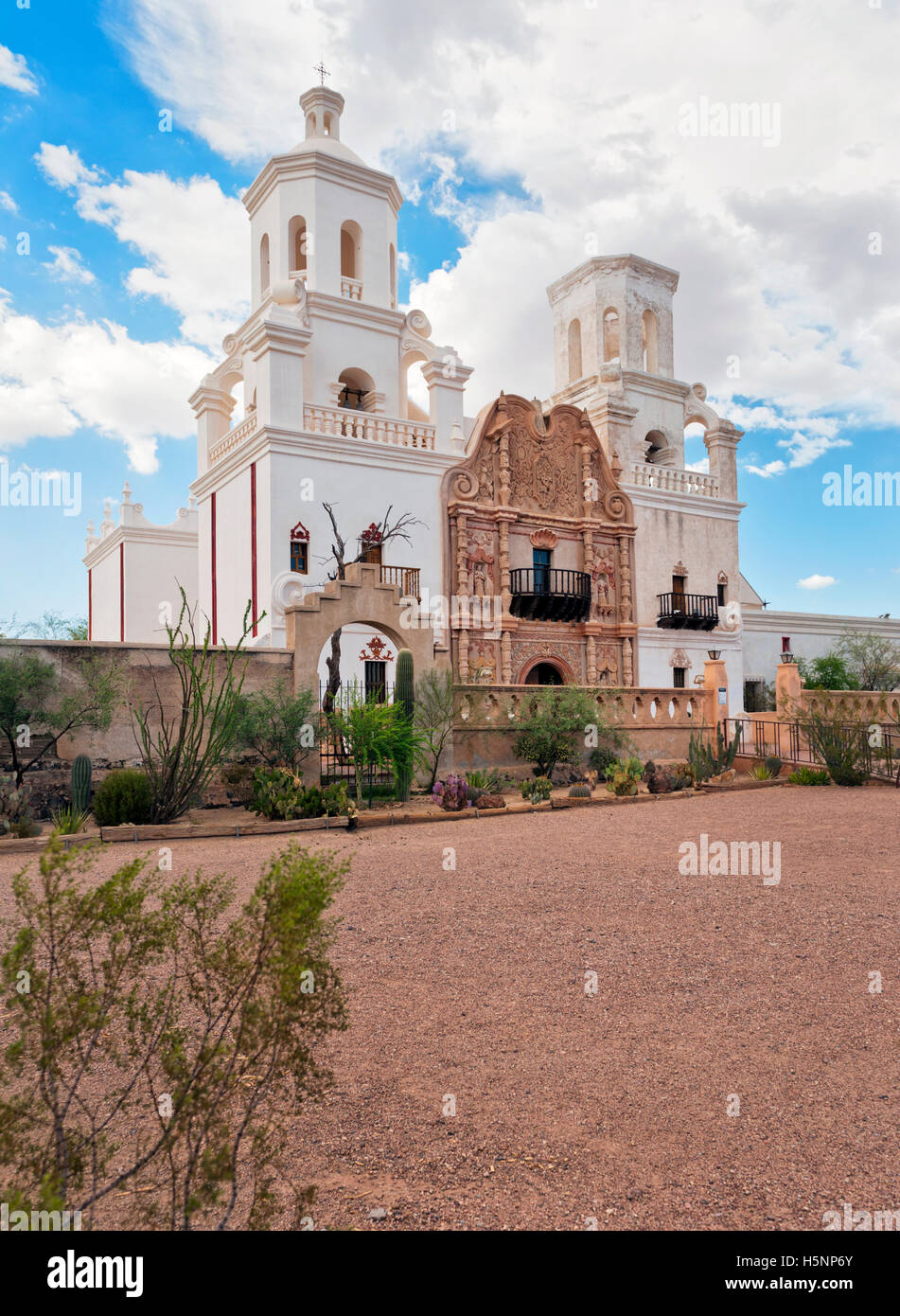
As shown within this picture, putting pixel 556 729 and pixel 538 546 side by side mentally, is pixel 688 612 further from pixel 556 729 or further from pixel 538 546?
pixel 556 729

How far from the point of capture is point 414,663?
50.3 feet

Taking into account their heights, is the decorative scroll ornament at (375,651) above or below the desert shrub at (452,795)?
above

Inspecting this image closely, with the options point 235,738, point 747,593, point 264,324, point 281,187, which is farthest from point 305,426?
point 747,593

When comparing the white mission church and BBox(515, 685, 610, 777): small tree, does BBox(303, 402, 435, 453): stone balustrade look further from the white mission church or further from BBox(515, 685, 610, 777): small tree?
BBox(515, 685, 610, 777): small tree

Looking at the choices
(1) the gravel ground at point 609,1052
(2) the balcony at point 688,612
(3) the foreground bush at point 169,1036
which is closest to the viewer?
(3) the foreground bush at point 169,1036

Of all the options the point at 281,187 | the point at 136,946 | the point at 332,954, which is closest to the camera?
the point at 136,946

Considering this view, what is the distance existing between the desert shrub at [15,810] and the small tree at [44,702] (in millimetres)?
185

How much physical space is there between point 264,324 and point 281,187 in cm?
648

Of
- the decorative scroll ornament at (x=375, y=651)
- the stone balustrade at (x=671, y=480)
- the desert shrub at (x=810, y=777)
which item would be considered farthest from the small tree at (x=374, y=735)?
the stone balustrade at (x=671, y=480)

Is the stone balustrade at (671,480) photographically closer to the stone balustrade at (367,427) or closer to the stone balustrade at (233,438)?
the stone balustrade at (367,427)

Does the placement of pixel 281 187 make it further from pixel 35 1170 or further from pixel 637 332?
pixel 35 1170

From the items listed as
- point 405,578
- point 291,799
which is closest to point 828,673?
point 405,578

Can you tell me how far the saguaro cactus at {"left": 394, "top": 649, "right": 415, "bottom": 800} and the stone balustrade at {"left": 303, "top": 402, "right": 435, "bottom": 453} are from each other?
8.89m

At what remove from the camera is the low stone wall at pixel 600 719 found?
15633 millimetres
